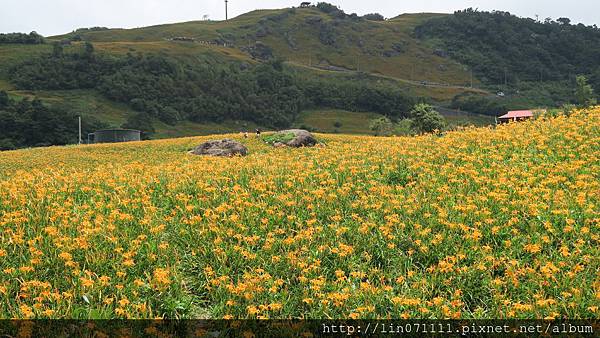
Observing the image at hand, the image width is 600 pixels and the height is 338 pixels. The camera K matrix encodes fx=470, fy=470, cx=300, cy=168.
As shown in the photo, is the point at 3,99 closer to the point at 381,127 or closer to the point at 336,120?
the point at 381,127

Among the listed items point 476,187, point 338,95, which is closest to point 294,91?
point 338,95

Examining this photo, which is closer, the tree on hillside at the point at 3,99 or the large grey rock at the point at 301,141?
the large grey rock at the point at 301,141

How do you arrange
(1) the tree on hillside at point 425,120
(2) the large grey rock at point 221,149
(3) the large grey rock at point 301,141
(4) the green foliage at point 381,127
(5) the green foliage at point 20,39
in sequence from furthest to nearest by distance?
(5) the green foliage at point 20,39 < (4) the green foliage at point 381,127 < (1) the tree on hillside at point 425,120 < (3) the large grey rock at point 301,141 < (2) the large grey rock at point 221,149

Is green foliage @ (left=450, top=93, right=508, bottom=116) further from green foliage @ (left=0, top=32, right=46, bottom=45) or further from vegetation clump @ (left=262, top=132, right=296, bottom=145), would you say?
green foliage @ (left=0, top=32, right=46, bottom=45)

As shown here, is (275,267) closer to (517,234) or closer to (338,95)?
(517,234)

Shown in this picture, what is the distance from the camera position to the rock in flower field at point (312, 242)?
6.73 meters

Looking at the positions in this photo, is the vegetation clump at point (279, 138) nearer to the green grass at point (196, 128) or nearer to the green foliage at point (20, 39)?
the green grass at point (196, 128)

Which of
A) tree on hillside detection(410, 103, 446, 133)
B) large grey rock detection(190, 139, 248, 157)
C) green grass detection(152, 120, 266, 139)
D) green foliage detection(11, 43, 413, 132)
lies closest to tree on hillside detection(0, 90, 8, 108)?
green foliage detection(11, 43, 413, 132)

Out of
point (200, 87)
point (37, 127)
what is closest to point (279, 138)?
point (37, 127)

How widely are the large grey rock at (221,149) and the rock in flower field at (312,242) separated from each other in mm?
16510

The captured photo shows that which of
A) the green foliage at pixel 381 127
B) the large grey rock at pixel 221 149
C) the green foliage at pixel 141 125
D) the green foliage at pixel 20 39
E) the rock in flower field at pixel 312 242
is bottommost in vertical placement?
the green foliage at pixel 141 125

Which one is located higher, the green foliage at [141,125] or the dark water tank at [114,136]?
the dark water tank at [114,136]

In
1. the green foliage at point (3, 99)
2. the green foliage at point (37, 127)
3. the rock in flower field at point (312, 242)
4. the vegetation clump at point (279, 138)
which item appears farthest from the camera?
the green foliage at point (3, 99)

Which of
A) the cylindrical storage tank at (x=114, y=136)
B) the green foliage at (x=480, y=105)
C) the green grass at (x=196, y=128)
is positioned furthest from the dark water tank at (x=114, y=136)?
the green foliage at (x=480, y=105)
